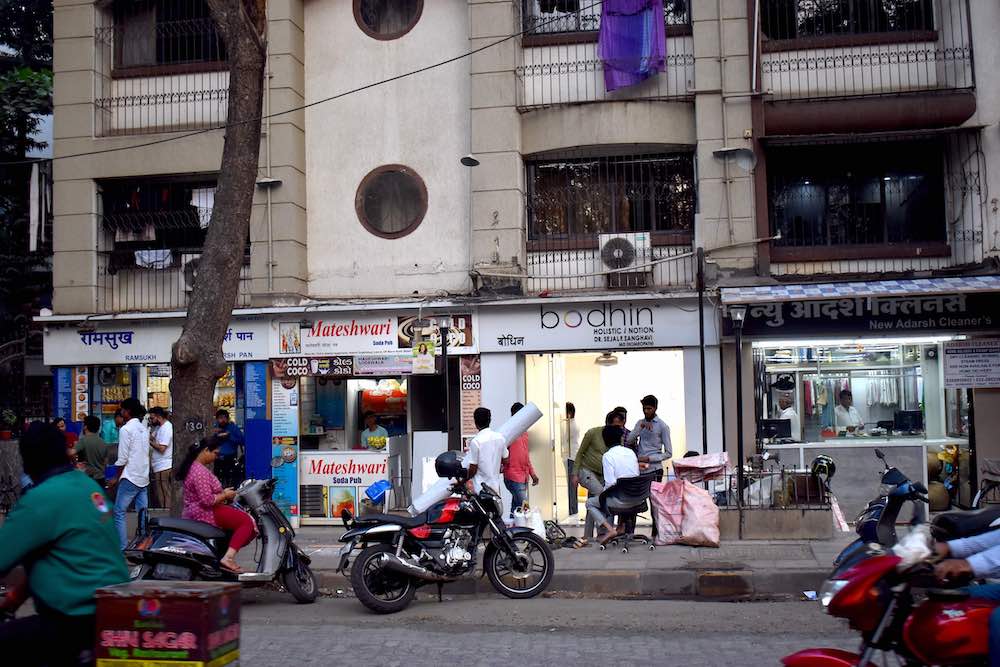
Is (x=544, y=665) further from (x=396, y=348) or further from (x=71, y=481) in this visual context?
(x=396, y=348)

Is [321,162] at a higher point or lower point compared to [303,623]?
higher

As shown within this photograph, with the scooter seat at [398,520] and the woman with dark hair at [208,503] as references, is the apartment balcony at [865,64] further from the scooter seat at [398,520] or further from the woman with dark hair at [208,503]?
the woman with dark hair at [208,503]

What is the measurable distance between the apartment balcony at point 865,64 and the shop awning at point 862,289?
2434 mm

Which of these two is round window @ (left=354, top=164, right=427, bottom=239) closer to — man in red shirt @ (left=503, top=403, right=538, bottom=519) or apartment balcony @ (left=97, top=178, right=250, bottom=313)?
apartment balcony @ (left=97, top=178, right=250, bottom=313)

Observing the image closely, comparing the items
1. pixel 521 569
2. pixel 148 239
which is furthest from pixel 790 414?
pixel 148 239

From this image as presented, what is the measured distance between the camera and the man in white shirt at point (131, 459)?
1367 cm

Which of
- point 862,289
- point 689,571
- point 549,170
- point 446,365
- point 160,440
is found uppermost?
point 549,170

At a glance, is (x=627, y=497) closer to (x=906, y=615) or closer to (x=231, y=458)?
(x=231, y=458)

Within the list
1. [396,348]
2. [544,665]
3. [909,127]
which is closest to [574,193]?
[396,348]

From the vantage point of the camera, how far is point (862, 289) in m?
14.1

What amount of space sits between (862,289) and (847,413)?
2.46 meters

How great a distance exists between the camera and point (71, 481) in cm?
471

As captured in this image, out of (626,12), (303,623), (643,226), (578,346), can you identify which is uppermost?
(626,12)

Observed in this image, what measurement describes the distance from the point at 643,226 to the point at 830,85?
3.44 metres
